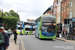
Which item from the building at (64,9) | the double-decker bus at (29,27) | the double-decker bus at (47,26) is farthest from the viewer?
the double-decker bus at (29,27)

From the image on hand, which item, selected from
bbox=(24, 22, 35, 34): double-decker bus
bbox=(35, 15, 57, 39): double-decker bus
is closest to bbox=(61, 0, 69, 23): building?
bbox=(24, 22, 35, 34): double-decker bus

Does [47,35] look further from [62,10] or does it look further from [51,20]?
[62,10]

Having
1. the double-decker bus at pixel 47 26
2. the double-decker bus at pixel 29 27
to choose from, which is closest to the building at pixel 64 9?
the double-decker bus at pixel 29 27

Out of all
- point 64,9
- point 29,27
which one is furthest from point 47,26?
point 64,9

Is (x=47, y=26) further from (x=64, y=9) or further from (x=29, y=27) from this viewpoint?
(x=64, y=9)

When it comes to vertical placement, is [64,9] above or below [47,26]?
above

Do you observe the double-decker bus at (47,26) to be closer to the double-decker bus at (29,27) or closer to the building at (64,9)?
Answer: the building at (64,9)

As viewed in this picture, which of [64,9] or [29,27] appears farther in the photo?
[64,9]

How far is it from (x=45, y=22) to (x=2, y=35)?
18.8m

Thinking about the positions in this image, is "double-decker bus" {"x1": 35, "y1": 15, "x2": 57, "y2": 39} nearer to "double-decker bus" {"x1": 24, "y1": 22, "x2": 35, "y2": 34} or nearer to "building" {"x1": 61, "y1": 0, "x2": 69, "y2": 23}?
"building" {"x1": 61, "y1": 0, "x2": 69, "y2": 23}

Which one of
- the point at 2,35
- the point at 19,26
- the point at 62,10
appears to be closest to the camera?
the point at 2,35

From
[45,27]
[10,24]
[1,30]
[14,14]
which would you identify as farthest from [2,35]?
[14,14]

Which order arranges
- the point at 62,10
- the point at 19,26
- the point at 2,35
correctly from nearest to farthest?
1. the point at 2,35
2. the point at 19,26
3. the point at 62,10

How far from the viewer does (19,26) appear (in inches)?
1893
